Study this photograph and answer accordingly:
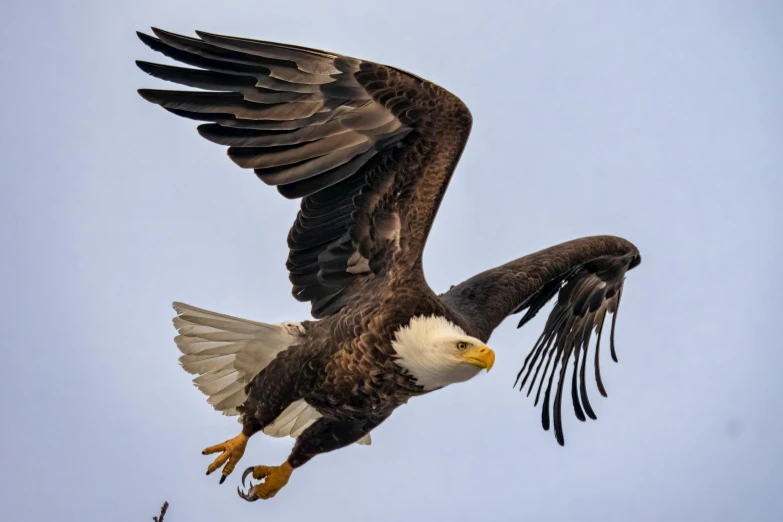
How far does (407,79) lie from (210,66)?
3.29ft

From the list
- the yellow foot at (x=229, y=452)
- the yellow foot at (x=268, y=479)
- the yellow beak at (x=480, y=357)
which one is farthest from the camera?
the yellow foot at (x=268, y=479)

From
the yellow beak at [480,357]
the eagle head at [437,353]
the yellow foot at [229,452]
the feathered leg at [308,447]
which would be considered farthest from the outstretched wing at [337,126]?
the yellow foot at [229,452]

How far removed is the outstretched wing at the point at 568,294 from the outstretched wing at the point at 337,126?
1042mm

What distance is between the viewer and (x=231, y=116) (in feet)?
20.0

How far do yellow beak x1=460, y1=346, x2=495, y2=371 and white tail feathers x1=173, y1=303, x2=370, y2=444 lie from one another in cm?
110

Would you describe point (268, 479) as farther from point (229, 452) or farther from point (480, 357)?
point (480, 357)

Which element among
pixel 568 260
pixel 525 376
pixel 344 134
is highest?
pixel 344 134

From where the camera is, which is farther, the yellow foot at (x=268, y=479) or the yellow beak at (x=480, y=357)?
the yellow foot at (x=268, y=479)

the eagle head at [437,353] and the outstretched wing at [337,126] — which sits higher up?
the outstretched wing at [337,126]

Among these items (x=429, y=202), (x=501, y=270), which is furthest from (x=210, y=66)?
(x=501, y=270)

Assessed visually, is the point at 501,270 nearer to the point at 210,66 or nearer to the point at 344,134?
the point at 344,134

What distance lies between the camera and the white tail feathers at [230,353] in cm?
693

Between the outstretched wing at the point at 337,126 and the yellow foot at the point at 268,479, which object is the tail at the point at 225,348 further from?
the outstretched wing at the point at 337,126

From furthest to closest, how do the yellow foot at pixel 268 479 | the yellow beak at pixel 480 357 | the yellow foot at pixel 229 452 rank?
1. the yellow foot at pixel 268 479
2. the yellow foot at pixel 229 452
3. the yellow beak at pixel 480 357
